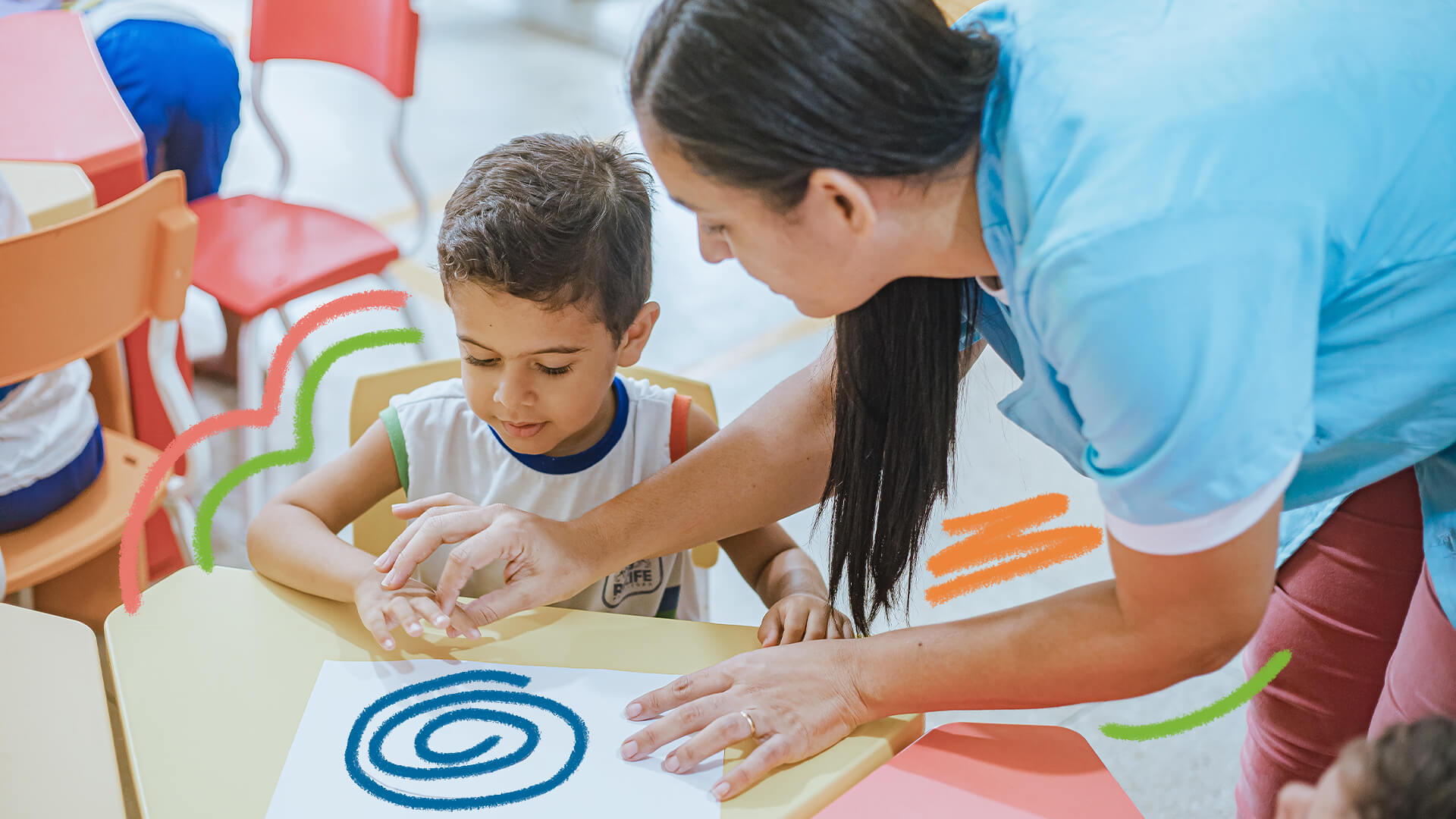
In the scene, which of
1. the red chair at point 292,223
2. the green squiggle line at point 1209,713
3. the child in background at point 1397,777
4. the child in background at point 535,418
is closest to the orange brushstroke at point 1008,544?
the green squiggle line at point 1209,713

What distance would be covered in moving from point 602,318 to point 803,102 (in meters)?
0.50

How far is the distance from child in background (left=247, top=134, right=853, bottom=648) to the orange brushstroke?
960mm

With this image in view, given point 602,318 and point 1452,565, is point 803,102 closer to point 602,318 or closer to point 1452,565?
point 602,318

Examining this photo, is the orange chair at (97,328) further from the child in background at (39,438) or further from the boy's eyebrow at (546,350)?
the boy's eyebrow at (546,350)

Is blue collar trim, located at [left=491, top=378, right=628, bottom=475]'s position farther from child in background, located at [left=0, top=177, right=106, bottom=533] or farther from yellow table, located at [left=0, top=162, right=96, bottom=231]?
yellow table, located at [left=0, top=162, right=96, bottom=231]

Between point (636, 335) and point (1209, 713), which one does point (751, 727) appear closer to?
point (636, 335)

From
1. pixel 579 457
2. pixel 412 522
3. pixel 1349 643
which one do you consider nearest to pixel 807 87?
pixel 412 522

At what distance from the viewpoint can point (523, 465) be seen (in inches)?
50.6

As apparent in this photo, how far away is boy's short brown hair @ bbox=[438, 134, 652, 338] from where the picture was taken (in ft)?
3.64

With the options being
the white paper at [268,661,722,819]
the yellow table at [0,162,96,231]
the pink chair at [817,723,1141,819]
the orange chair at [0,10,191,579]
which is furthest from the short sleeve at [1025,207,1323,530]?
the orange chair at [0,10,191,579]

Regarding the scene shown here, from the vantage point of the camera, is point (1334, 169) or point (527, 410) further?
point (527, 410)

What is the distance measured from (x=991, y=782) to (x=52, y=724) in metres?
0.69

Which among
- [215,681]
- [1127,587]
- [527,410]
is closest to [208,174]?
[527,410]

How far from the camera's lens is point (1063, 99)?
2.37 feet
